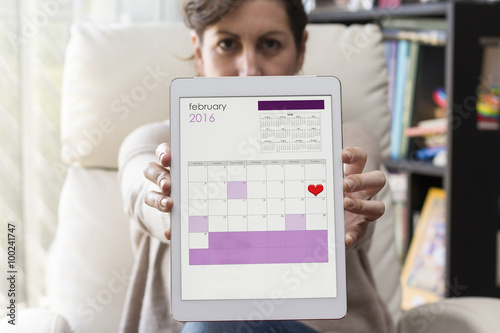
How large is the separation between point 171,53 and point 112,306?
1.61 ft

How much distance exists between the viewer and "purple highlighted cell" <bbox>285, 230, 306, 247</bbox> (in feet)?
1.94

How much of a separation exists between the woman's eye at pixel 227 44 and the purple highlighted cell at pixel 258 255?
42 cm

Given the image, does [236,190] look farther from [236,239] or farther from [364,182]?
[364,182]

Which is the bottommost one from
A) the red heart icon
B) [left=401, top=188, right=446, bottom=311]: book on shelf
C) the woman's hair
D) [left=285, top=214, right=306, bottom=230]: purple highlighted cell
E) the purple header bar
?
[left=401, top=188, right=446, bottom=311]: book on shelf

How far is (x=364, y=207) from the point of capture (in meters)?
0.64

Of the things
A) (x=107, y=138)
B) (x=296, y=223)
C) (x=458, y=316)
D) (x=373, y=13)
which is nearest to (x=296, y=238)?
(x=296, y=223)

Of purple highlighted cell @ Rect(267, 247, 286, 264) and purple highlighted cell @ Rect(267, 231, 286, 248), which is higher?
purple highlighted cell @ Rect(267, 231, 286, 248)

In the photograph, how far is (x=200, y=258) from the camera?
0.59m

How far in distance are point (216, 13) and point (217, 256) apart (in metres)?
0.44

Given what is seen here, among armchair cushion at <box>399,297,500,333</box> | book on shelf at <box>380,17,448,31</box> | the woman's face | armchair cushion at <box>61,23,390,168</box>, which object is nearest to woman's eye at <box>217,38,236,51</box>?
the woman's face

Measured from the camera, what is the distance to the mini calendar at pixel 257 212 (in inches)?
23.3

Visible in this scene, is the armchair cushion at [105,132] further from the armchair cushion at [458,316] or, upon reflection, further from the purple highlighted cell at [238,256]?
the purple highlighted cell at [238,256]

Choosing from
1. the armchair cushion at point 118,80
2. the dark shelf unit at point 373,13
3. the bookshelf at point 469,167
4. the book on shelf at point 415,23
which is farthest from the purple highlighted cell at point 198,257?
the book on shelf at point 415,23

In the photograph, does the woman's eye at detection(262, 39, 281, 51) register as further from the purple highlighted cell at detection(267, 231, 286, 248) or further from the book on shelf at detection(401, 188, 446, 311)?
the book on shelf at detection(401, 188, 446, 311)
